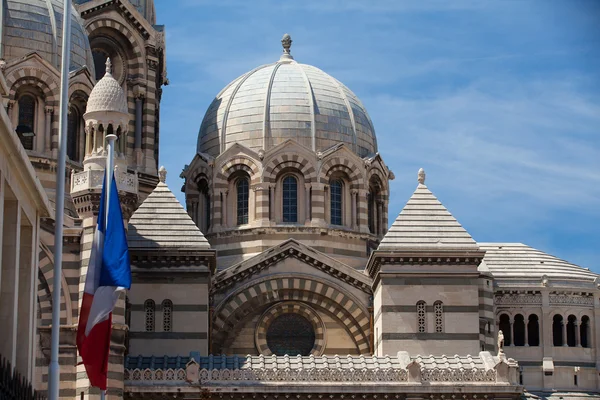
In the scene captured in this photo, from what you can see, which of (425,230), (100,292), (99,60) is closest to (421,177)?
(425,230)

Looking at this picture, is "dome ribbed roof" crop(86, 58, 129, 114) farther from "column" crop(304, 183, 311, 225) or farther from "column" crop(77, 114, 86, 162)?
"column" crop(304, 183, 311, 225)

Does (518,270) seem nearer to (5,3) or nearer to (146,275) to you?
(146,275)

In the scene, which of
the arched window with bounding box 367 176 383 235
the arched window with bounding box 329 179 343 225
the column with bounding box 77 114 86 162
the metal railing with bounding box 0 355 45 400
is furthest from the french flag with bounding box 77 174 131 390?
the arched window with bounding box 367 176 383 235

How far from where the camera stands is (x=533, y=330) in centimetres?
5719

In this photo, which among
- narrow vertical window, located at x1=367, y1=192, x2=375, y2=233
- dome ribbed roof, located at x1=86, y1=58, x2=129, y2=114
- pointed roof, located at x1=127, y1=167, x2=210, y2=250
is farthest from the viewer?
narrow vertical window, located at x1=367, y1=192, x2=375, y2=233

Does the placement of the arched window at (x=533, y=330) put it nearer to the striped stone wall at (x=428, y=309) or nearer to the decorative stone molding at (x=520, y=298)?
the decorative stone molding at (x=520, y=298)

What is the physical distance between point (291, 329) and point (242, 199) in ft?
18.8

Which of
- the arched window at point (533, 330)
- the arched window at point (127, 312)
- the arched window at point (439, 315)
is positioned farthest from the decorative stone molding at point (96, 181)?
the arched window at point (533, 330)

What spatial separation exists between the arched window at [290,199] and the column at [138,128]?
204 inches

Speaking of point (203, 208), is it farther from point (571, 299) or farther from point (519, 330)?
point (571, 299)

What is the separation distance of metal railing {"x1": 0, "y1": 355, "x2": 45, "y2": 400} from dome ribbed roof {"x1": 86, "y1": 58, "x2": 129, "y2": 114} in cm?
1769

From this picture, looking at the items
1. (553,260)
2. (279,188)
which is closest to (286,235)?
(279,188)

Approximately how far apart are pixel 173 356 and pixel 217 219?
8.77 m

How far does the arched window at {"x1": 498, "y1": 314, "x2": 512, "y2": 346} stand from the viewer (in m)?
56.7
